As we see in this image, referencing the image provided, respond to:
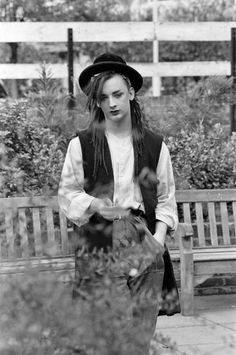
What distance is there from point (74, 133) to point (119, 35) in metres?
2.92

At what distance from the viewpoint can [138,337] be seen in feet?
8.13

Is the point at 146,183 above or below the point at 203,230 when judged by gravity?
above

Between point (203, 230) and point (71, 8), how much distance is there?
950 centimetres

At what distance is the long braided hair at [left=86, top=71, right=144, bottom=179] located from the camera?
402 centimetres

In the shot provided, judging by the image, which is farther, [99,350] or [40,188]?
[40,188]

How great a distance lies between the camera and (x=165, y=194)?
13.5 feet

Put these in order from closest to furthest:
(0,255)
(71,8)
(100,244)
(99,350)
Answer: (99,350) < (100,244) < (0,255) < (71,8)

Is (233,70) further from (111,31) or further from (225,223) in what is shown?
(225,223)

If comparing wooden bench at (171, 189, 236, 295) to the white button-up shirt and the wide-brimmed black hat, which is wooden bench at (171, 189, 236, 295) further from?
the wide-brimmed black hat

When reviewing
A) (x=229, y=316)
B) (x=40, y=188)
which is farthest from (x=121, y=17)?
(x=229, y=316)

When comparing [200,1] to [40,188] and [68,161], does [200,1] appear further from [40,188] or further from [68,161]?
[68,161]

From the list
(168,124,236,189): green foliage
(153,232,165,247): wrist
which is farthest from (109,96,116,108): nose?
(168,124,236,189): green foliage

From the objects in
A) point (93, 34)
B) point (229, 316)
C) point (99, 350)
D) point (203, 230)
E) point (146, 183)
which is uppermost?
point (93, 34)

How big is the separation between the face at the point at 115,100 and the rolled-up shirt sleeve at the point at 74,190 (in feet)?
0.64
